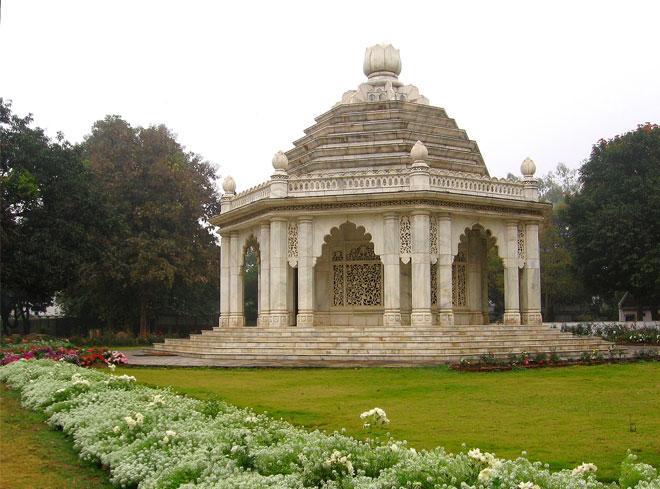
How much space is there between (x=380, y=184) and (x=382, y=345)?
18.4ft

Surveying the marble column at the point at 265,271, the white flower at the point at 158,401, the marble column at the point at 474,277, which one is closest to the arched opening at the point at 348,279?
the marble column at the point at 265,271

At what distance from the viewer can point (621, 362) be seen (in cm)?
2112

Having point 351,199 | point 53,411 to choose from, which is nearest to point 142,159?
point 351,199

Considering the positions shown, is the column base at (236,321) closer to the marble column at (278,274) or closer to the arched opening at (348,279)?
the arched opening at (348,279)

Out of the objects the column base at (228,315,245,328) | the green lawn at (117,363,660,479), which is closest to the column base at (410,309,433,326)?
the green lawn at (117,363,660,479)

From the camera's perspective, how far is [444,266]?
25172 millimetres

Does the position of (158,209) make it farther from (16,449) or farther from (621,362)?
(16,449)

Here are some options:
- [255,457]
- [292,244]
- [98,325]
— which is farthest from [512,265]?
[98,325]

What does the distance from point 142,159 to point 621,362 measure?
97.3 feet

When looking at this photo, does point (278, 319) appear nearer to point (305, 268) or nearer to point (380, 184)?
point (305, 268)

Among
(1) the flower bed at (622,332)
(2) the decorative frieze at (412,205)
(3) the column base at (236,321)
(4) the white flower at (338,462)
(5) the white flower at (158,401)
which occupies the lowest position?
(4) the white flower at (338,462)

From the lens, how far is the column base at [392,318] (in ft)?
80.1

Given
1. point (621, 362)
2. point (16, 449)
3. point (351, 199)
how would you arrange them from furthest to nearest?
point (351, 199) → point (621, 362) → point (16, 449)

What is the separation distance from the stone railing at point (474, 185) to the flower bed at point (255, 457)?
630 inches
